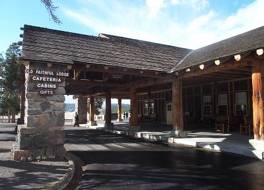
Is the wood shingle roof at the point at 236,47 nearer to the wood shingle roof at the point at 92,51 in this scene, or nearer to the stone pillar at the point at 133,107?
the wood shingle roof at the point at 92,51

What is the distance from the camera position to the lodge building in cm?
1188

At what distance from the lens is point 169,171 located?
895cm

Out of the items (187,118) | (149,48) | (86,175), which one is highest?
(149,48)

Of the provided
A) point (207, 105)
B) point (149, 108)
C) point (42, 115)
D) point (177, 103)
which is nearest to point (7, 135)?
point (42, 115)

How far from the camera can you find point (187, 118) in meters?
25.5

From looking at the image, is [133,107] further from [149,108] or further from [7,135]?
[149,108]

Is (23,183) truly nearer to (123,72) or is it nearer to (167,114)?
(123,72)

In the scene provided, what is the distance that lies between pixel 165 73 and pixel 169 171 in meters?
8.97

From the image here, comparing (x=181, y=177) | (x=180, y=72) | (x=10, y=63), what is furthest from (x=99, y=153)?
(x=10, y=63)

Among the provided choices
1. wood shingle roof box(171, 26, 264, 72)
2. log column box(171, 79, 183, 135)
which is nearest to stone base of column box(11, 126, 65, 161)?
wood shingle roof box(171, 26, 264, 72)

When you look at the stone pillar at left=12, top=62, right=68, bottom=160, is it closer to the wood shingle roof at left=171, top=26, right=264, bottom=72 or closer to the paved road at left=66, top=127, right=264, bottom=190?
the paved road at left=66, top=127, right=264, bottom=190

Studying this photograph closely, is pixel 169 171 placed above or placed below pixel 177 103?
below

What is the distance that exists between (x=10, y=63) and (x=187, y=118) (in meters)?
16.8

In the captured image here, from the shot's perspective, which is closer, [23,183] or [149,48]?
[23,183]
